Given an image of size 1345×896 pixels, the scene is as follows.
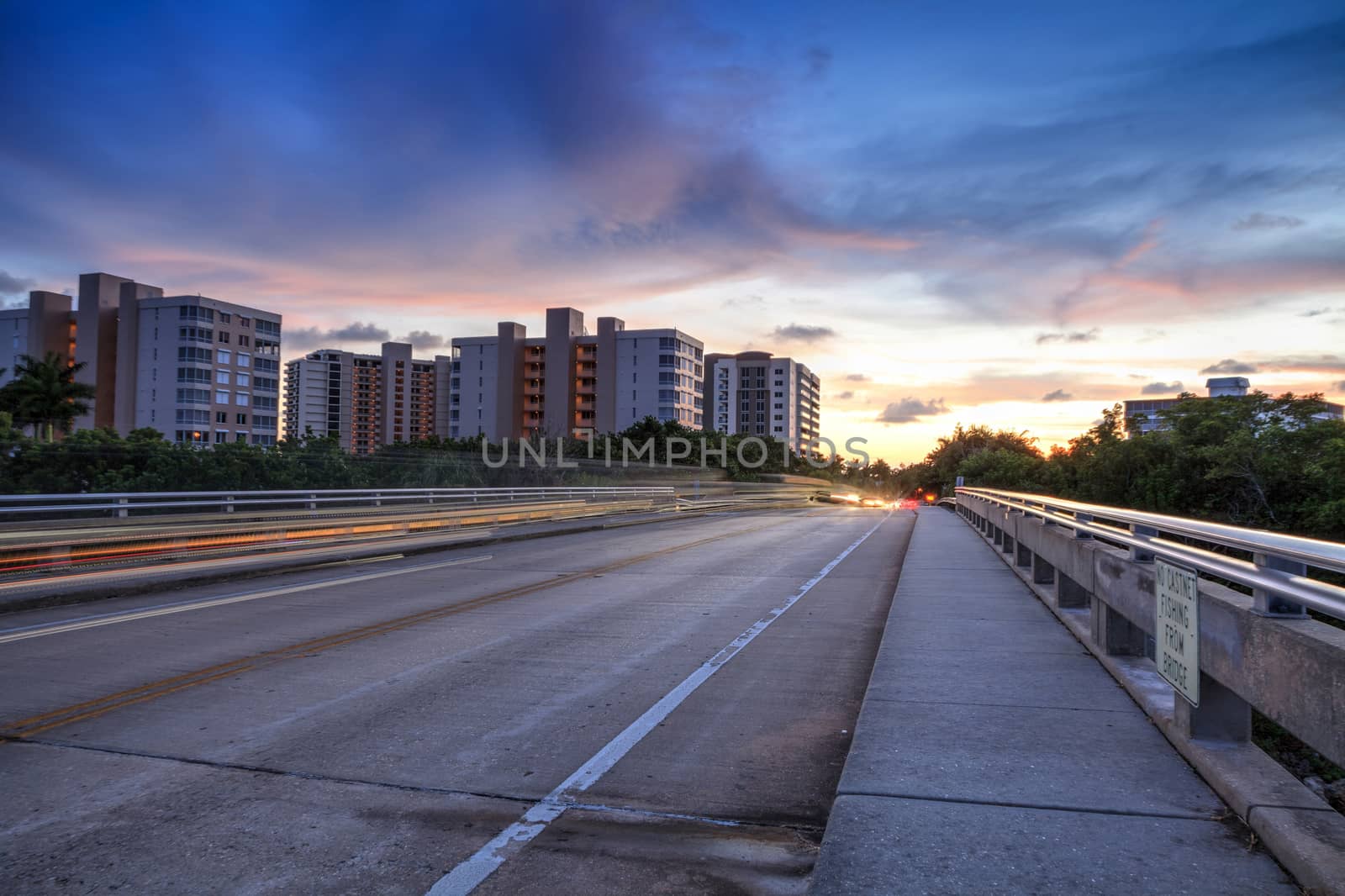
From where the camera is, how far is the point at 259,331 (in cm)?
11088

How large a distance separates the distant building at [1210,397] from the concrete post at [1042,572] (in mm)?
17786

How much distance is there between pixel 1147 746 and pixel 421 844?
421cm

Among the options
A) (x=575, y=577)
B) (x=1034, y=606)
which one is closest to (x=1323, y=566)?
(x=1034, y=606)

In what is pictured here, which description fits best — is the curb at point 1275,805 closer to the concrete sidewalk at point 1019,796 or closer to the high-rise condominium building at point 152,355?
the concrete sidewalk at point 1019,796

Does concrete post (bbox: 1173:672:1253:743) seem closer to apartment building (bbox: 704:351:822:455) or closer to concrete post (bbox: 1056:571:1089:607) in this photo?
Answer: concrete post (bbox: 1056:571:1089:607)

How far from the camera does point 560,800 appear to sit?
501 centimetres

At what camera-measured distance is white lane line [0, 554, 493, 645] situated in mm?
10234

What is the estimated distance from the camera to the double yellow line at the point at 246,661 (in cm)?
653

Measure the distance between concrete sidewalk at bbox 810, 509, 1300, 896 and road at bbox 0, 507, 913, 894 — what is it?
36 cm

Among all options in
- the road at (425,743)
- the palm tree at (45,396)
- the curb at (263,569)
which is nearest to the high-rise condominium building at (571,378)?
the palm tree at (45,396)

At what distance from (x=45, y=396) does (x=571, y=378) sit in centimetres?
5521

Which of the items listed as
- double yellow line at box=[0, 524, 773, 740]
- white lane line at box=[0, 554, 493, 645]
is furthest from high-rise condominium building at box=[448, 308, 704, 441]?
double yellow line at box=[0, 524, 773, 740]

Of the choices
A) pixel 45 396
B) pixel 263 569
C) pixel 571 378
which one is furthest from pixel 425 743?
pixel 571 378

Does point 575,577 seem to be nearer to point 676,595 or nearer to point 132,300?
point 676,595
